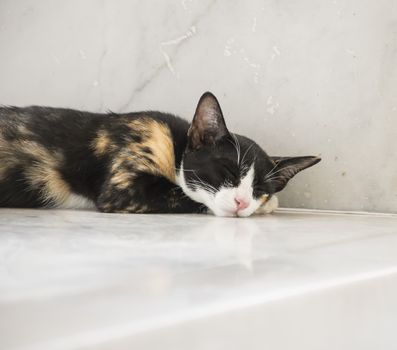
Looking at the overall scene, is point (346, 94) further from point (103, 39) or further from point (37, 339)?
point (37, 339)

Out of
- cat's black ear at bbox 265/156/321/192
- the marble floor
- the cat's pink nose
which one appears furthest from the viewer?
cat's black ear at bbox 265/156/321/192

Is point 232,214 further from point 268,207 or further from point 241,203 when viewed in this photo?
point 268,207

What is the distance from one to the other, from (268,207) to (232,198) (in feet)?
0.65

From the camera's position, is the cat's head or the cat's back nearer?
the cat's head

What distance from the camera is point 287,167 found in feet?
4.93

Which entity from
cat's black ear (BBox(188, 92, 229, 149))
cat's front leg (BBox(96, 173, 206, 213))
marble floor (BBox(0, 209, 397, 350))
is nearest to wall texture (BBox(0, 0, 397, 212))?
cat's black ear (BBox(188, 92, 229, 149))

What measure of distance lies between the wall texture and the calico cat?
0.16 meters

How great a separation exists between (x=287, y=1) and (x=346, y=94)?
1.21ft

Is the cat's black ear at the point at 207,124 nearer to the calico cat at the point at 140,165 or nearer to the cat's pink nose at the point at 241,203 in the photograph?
the calico cat at the point at 140,165

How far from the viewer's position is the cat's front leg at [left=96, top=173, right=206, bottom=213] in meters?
1.43

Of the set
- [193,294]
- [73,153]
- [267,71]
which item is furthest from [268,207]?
[193,294]

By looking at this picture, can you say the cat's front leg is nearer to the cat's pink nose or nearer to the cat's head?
the cat's head

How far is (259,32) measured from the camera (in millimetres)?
1688

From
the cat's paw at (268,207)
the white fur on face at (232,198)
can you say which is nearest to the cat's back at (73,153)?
the white fur on face at (232,198)
